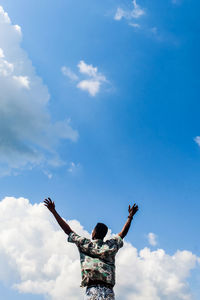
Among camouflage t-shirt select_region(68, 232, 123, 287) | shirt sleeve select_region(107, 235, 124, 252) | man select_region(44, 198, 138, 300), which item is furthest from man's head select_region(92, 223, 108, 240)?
shirt sleeve select_region(107, 235, 124, 252)

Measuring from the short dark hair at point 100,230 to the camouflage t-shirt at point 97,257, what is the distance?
0.11m

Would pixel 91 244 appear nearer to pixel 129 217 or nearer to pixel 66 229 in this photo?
pixel 66 229

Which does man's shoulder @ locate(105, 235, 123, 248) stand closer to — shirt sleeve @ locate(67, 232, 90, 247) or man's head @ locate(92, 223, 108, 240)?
man's head @ locate(92, 223, 108, 240)

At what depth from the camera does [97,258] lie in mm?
6301

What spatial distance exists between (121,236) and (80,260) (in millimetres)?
1119

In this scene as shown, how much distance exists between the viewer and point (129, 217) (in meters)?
7.29

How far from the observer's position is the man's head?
6.68 metres

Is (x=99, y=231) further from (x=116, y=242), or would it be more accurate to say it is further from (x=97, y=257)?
(x=97, y=257)

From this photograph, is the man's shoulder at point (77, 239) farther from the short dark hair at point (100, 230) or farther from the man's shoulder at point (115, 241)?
the man's shoulder at point (115, 241)

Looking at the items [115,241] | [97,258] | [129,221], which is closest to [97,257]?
[97,258]


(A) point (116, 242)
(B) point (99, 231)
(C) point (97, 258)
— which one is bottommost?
(C) point (97, 258)

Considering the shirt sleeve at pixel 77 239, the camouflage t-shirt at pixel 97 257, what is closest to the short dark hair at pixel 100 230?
the camouflage t-shirt at pixel 97 257

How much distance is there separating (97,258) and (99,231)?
2.03ft

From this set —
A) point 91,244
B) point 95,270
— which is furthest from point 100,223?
point 95,270
